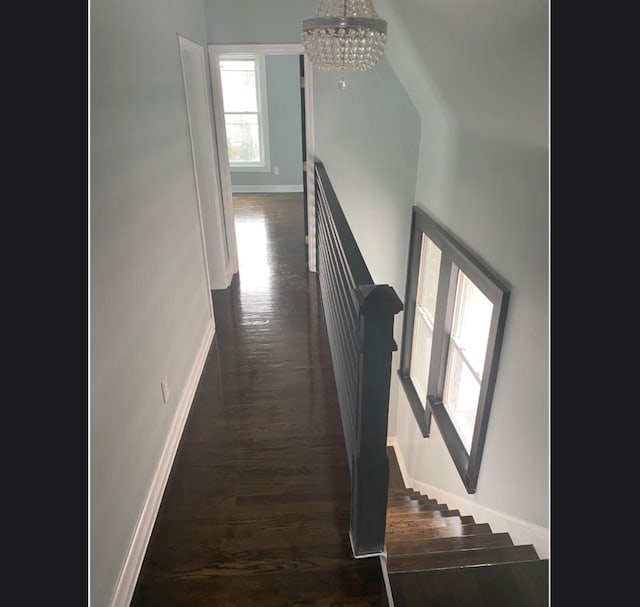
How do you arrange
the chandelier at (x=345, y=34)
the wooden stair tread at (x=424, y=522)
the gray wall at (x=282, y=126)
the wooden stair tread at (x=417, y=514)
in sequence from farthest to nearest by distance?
the gray wall at (x=282, y=126)
the wooden stair tread at (x=417, y=514)
the wooden stair tread at (x=424, y=522)
the chandelier at (x=345, y=34)

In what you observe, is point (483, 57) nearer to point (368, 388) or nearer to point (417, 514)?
point (368, 388)

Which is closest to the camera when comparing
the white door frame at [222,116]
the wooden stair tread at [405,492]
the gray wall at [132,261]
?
the gray wall at [132,261]

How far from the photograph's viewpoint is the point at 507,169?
2.41 m

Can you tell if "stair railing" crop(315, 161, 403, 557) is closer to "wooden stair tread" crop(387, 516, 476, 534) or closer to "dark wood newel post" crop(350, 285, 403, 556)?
"dark wood newel post" crop(350, 285, 403, 556)

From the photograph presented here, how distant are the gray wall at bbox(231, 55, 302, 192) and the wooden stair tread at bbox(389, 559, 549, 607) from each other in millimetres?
7031

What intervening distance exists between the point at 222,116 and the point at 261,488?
10.3 feet

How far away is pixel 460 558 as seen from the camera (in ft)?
6.63

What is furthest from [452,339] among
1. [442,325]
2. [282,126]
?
[282,126]

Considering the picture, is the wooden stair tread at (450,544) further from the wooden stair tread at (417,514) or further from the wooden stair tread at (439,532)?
the wooden stair tread at (417,514)

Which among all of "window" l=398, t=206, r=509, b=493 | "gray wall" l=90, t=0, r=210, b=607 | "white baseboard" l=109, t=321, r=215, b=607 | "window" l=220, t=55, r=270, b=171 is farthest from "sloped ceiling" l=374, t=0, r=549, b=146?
"window" l=220, t=55, r=270, b=171

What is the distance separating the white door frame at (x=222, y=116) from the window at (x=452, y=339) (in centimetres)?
100

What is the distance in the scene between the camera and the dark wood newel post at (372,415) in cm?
140

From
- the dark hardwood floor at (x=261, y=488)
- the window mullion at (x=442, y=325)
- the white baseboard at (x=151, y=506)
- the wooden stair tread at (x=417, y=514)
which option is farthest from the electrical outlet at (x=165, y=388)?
the window mullion at (x=442, y=325)
